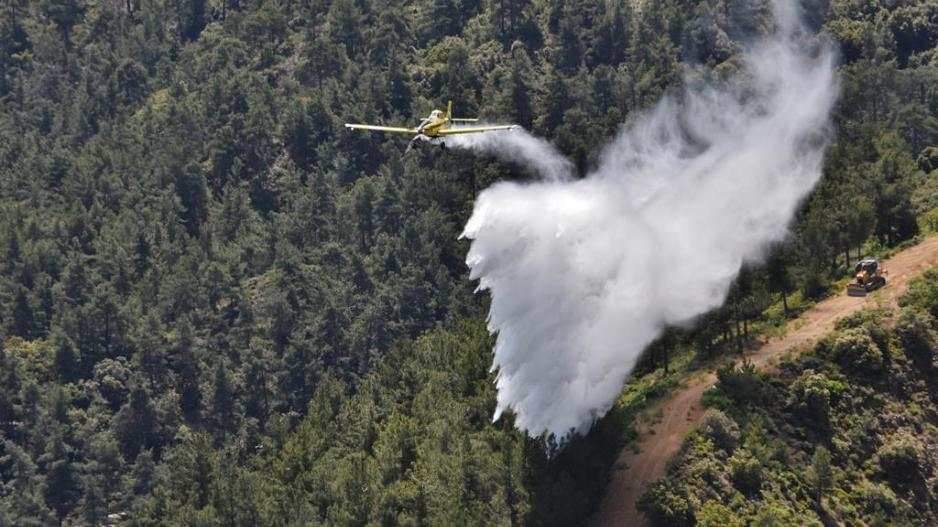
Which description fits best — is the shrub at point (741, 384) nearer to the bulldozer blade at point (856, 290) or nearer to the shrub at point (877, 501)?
the shrub at point (877, 501)

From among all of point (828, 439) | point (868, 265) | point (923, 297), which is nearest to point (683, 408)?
point (828, 439)

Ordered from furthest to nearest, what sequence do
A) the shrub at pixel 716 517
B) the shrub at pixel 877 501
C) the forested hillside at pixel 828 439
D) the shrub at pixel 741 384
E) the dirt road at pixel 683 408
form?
the shrub at pixel 741 384, the dirt road at pixel 683 408, the shrub at pixel 877 501, the forested hillside at pixel 828 439, the shrub at pixel 716 517

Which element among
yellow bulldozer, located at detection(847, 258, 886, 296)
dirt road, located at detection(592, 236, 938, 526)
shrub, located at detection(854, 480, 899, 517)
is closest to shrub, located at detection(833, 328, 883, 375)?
dirt road, located at detection(592, 236, 938, 526)

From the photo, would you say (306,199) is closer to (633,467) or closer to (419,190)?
(419,190)

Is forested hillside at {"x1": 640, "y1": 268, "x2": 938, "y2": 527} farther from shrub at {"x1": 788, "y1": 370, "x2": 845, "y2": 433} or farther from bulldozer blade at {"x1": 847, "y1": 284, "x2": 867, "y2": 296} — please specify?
bulldozer blade at {"x1": 847, "y1": 284, "x2": 867, "y2": 296}

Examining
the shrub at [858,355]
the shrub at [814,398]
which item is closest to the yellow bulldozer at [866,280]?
the shrub at [858,355]

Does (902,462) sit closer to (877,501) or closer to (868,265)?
(877,501)
